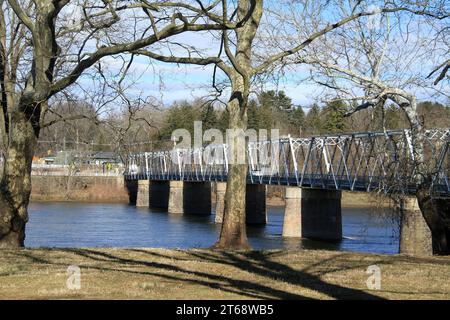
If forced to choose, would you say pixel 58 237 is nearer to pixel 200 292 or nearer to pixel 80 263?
pixel 80 263

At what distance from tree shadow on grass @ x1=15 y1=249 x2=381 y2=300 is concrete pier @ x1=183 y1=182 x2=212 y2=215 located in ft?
226

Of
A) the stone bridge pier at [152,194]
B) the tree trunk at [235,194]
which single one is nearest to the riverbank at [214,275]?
the tree trunk at [235,194]

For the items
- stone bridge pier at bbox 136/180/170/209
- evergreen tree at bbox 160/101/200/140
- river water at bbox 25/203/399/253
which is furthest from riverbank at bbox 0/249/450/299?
stone bridge pier at bbox 136/180/170/209

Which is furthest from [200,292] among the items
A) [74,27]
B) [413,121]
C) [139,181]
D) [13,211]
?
[139,181]

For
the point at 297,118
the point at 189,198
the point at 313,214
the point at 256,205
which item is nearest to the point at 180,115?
the point at 297,118

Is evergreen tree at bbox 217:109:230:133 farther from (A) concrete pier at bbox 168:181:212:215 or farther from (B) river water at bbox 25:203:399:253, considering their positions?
(A) concrete pier at bbox 168:181:212:215

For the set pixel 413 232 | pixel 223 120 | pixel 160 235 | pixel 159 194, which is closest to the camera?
pixel 413 232

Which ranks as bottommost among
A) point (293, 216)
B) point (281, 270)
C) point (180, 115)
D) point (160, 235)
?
point (160, 235)

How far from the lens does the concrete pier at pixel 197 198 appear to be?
8475cm

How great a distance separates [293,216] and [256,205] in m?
14.6

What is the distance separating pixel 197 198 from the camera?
87.2 meters

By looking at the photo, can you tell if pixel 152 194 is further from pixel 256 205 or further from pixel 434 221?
pixel 434 221

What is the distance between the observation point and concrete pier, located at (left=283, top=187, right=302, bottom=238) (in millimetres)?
52344
